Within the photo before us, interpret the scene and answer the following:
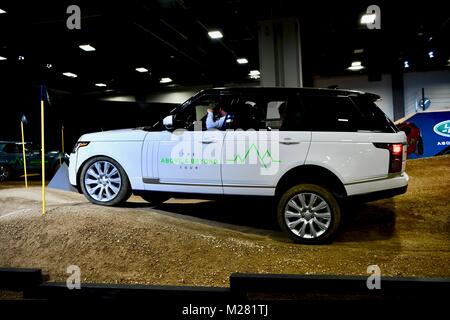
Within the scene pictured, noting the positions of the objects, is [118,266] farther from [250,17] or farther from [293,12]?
[250,17]

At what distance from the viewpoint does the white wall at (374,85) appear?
25.8m

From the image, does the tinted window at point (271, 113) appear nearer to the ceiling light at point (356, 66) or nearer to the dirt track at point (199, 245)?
the dirt track at point (199, 245)

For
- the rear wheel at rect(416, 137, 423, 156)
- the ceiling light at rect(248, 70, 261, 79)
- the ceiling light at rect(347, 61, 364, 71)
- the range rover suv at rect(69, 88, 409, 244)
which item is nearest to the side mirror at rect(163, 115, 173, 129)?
the range rover suv at rect(69, 88, 409, 244)

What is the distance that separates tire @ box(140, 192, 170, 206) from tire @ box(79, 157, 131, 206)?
0.31 metres

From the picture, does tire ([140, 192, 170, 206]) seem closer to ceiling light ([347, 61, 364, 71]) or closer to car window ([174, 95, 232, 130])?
car window ([174, 95, 232, 130])

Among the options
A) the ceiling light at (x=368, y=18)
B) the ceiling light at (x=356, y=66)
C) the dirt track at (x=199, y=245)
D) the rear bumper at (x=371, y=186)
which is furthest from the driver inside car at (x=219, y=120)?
the ceiling light at (x=356, y=66)

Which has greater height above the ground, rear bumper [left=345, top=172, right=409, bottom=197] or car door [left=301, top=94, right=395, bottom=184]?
car door [left=301, top=94, right=395, bottom=184]

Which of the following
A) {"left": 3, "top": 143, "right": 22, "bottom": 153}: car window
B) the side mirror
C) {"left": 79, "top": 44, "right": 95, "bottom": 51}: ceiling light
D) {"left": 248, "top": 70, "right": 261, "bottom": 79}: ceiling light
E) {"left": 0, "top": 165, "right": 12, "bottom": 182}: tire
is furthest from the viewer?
{"left": 248, "top": 70, "right": 261, "bottom": 79}: ceiling light

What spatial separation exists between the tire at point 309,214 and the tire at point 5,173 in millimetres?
13534

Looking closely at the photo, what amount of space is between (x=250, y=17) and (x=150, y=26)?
12.7ft

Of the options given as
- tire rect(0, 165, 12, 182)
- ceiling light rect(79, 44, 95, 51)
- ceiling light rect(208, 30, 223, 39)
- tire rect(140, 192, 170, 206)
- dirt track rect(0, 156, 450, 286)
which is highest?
ceiling light rect(208, 30, 223, 39)

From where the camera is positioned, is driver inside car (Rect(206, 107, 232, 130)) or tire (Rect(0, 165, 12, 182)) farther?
tire (Rect(0, 165, 12, 182))

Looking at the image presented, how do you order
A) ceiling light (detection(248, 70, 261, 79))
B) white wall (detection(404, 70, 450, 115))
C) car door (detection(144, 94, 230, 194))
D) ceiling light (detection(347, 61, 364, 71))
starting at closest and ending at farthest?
car door (detection(144, 94, 230, 194))
ceiling light (detection(347, 61, 364, 71))
white wall (detection(404, 70, 450, 115))
ceiling light (detection(248, 70, 261, 79))

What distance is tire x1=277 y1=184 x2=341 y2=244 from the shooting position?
4875 millimetres
